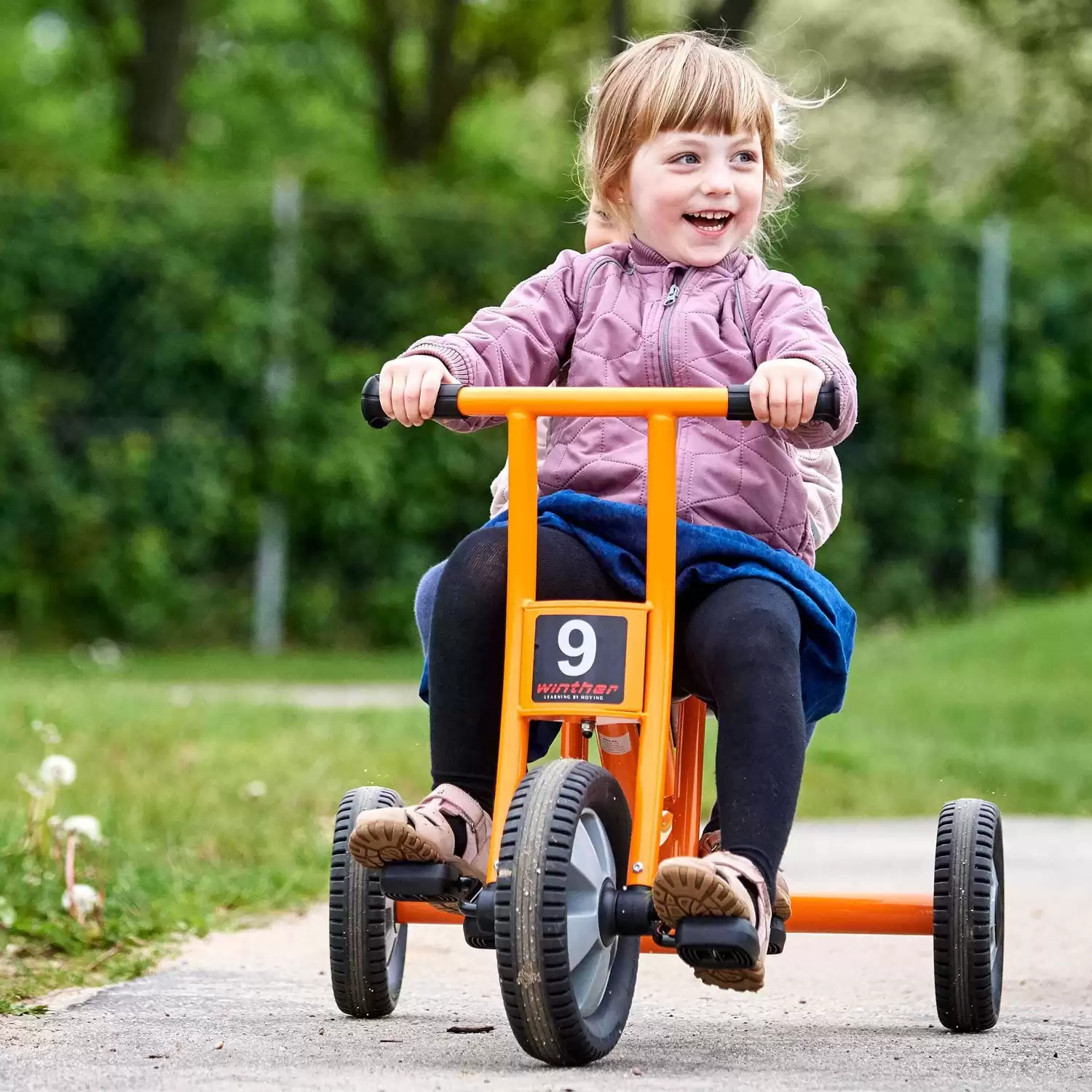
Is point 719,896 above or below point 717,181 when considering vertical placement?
below

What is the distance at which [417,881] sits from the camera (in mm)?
2787

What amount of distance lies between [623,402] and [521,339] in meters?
0.39

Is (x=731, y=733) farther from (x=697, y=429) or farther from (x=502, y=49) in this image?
(x=502, y=49)

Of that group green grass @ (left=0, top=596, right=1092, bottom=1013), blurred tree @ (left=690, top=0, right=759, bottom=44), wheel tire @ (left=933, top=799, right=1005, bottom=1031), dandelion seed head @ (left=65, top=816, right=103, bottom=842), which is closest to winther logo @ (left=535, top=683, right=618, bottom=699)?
wheel tire @ (left=933, top=799, right=1005, bottom=1031)

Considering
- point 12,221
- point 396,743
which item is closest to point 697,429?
point 396,743

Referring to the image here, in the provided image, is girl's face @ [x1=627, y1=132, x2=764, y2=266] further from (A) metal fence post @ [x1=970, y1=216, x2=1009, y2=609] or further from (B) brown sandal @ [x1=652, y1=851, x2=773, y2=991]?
(A) metal fence post @ [x1=970, y1=216, x2=1009, y2=609]

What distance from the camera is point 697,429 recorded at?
305 centimetres

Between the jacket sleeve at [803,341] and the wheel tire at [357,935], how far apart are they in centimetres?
89

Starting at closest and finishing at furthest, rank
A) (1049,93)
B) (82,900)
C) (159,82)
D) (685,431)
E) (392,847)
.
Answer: (392,847) → (685,431) → (82,900) → (159,82) → (1049,93)

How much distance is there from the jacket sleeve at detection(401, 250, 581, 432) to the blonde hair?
0.19 meters

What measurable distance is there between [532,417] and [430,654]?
1.29ft

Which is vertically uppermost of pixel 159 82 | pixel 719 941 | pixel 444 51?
pixel 444 51

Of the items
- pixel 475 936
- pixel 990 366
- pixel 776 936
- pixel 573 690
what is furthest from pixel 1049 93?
pixel 475 936

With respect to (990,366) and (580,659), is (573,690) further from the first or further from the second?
(990,366)
